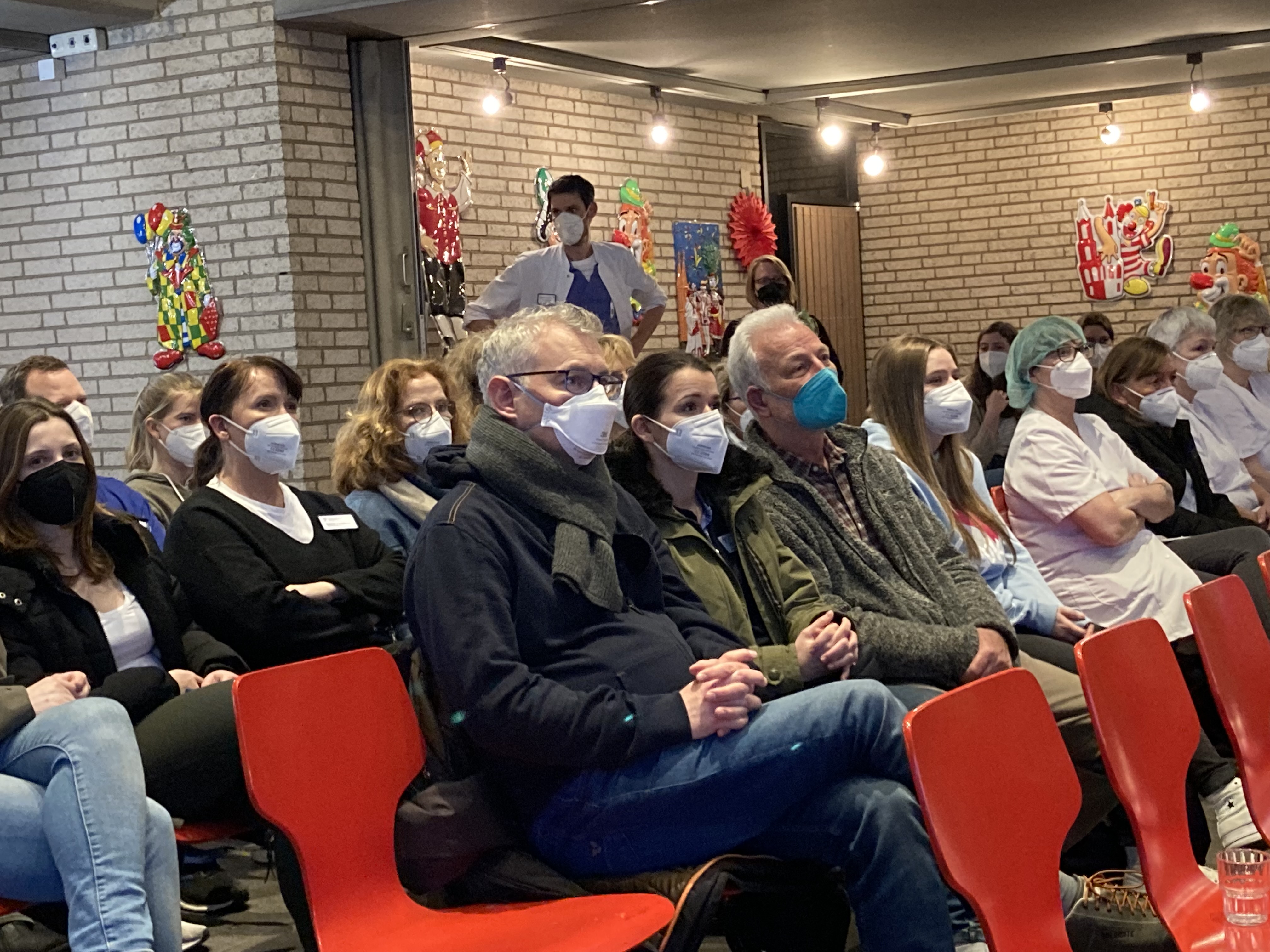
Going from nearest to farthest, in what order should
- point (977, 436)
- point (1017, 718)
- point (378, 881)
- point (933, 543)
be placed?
point (1017, 718)
point (378, 881)
point (933, 543)
point (977, 436)

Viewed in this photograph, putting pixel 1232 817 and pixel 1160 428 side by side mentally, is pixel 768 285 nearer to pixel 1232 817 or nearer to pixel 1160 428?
pixel 1160 428

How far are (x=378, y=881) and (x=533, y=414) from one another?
985 mm

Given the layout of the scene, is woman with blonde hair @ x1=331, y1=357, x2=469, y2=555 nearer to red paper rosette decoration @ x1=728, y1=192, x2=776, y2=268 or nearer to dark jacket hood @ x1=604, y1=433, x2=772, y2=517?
dark jacket hood @ x1=604, y1=433, x2=772, y2=517

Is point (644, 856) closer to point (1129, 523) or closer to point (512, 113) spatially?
point (1129, 523)

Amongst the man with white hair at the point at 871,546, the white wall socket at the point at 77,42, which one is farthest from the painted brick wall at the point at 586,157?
the man with white hair at the point at 871,546

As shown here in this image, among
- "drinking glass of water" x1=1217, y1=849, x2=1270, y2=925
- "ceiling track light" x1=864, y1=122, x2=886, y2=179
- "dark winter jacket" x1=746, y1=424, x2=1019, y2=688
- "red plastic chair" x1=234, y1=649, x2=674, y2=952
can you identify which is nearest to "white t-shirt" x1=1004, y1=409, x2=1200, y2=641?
"dark winter jacket" x1=746, y1=424, x2=1019, y2=688

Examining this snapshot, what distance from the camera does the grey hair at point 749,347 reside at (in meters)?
4.06

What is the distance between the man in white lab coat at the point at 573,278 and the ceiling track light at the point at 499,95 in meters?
1.62

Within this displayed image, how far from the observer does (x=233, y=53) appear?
7.21 meters

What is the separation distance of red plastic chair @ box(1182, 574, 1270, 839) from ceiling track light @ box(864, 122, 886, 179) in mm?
9031

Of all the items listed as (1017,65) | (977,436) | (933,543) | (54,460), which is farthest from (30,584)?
(1017,65)

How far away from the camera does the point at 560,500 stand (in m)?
3.07

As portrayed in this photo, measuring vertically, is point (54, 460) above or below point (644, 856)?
above

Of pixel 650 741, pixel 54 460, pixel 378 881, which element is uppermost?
pixel 54 460
